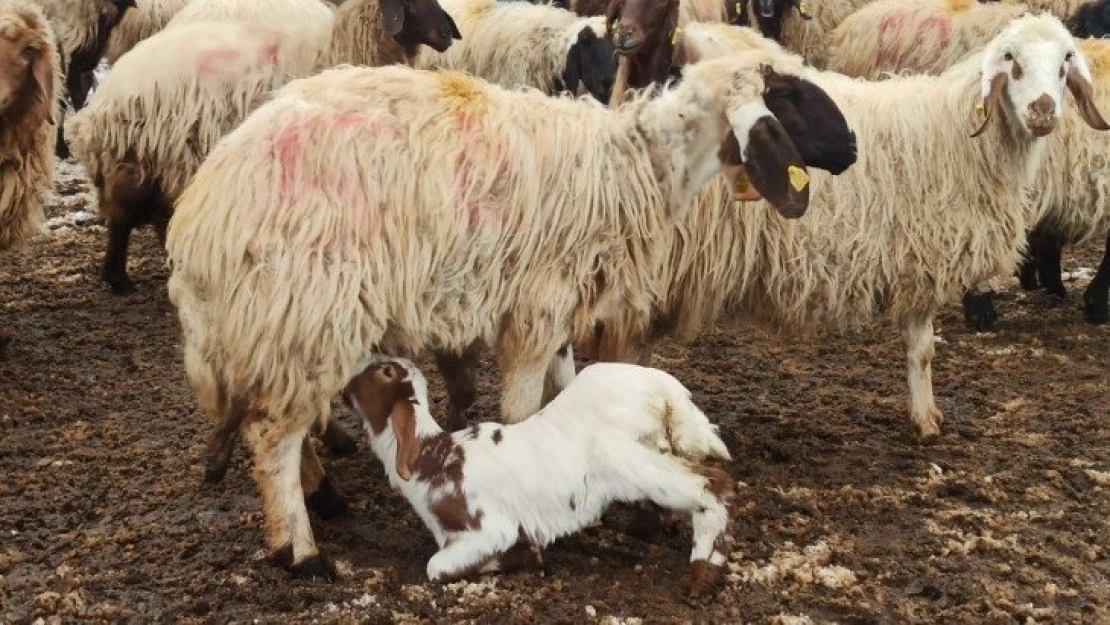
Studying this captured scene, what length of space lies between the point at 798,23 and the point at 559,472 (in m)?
6.96

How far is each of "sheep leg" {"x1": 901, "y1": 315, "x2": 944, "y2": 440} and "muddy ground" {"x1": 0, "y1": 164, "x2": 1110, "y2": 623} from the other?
0.09 meters

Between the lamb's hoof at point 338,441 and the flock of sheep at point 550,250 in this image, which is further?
the lamb's hoof at point 338,441

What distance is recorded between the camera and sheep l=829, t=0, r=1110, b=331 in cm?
568

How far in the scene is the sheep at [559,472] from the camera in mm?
3316

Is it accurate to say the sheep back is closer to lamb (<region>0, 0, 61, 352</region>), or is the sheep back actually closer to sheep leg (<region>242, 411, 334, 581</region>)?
lamb (<region>0, 0, 61, 352</region>)

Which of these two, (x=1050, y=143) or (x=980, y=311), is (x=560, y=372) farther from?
(x=1050, y=143)

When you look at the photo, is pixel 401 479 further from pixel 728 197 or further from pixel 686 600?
pixel 728 197

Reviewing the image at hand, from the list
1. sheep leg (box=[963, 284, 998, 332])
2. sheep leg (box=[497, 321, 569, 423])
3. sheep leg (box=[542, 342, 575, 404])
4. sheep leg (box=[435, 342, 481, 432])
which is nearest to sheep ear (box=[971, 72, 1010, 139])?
sheep leg (box=[963, 284, 998, 332])

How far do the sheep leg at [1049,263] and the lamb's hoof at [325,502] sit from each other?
4117mm

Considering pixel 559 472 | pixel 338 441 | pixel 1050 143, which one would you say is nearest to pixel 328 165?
pixel 559 472

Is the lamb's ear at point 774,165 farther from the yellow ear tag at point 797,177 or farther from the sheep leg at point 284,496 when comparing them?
the sheep leg at point 284,496

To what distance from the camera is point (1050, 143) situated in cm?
563

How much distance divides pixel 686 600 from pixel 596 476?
44cm

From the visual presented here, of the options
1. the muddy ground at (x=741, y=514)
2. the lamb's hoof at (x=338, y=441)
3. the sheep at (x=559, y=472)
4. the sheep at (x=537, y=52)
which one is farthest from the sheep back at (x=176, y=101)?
the sheep at (x=559, y=472)
